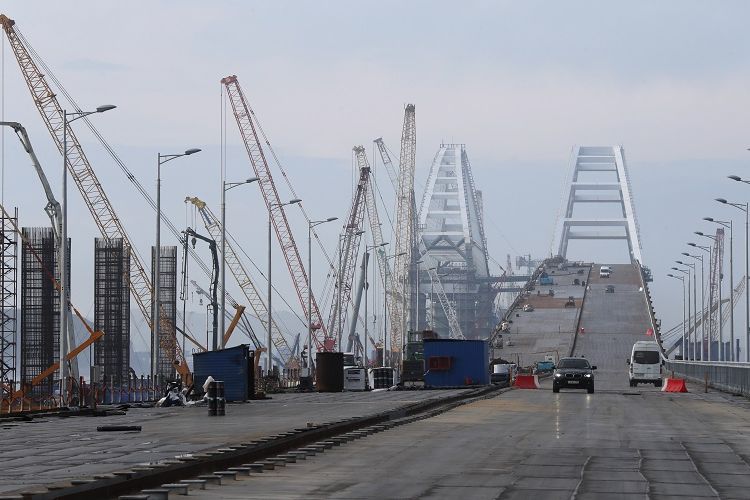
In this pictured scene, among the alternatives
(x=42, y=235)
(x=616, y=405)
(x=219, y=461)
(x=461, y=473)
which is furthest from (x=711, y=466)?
(x=42, y=235)

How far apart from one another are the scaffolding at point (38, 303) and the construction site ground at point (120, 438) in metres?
48.7

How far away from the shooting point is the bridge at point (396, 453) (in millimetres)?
17188

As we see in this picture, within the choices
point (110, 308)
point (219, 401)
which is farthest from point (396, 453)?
point (110, 308)

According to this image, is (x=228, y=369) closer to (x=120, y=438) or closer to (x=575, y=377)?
(x=575, y=377)

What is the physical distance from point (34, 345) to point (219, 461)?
78.9 m

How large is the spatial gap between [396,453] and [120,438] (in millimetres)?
7681

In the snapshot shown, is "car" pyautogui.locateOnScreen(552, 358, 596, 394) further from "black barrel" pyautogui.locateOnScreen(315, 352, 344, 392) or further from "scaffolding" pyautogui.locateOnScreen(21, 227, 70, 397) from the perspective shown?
"scaffolding" pyautogui.locateOnScreen(21, 227, 70, 397)

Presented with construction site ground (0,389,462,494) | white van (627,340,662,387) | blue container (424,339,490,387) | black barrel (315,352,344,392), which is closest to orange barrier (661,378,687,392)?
white van (627,340,662,387)

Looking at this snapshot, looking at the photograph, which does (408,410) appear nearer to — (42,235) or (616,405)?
(616,405)

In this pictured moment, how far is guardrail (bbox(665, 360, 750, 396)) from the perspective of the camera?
64.2m

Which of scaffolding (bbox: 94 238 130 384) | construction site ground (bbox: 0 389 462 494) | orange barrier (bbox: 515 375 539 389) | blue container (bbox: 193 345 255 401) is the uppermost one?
scaffolding (bbox: 94 238 130 384)

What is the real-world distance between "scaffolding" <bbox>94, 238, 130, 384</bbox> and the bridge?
199 ft

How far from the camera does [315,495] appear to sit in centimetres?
1636

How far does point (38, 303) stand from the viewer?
97.0 metres
